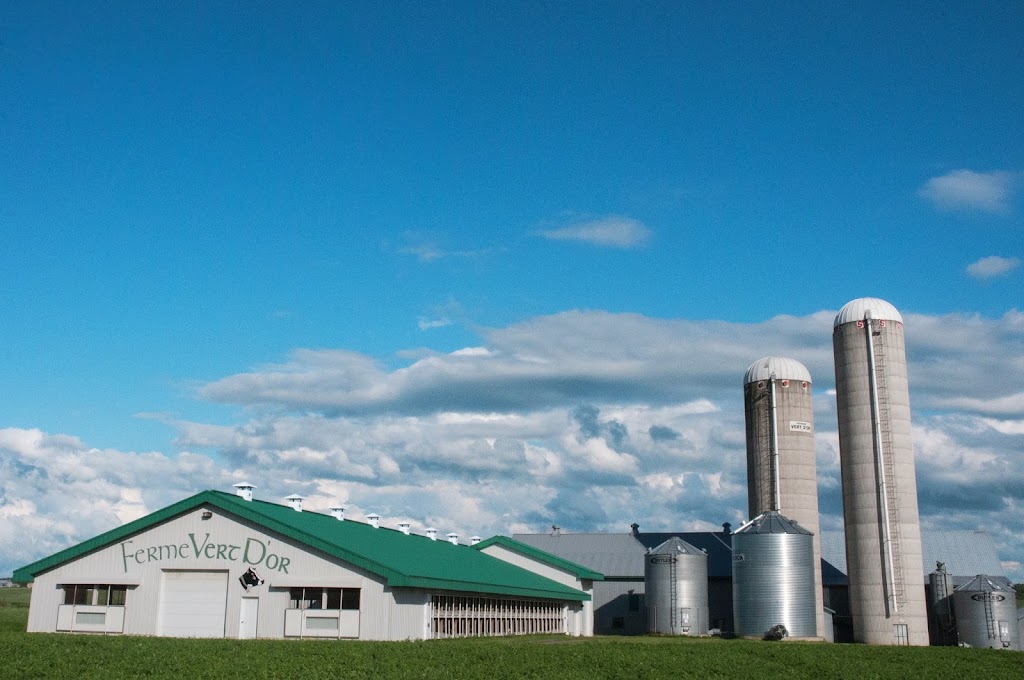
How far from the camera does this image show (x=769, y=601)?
2307 inches

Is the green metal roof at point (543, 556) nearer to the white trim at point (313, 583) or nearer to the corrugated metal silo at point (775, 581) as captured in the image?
the corrugated metal silo at point (775, 581)

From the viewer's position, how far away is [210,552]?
40.5 meters

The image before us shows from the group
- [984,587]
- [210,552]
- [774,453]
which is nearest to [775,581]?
[774,453]

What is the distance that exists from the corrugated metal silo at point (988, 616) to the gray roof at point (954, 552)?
11363mm

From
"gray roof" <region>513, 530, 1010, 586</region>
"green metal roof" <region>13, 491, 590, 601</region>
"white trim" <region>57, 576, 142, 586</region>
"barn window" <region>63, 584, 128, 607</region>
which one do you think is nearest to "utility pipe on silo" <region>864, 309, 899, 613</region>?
"gray roof" <region>513, 530, 1010, 586</region>

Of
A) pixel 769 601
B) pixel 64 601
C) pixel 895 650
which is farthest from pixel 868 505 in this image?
pixel 64 601

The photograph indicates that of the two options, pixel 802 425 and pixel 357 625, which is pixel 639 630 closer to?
pixel 802 425

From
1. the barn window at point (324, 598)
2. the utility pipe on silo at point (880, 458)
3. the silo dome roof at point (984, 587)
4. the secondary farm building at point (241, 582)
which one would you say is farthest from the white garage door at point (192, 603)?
the silo dome roof at point (984, 587)

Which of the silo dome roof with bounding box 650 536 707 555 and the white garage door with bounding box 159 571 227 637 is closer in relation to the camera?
the white garage door with bounding box 159 571 227 637

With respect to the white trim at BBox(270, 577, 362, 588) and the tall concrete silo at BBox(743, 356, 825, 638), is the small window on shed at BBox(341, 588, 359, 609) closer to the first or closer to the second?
the white trim at BBox(270, 577, 362, 588)

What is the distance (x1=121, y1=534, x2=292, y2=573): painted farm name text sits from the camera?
3969cm

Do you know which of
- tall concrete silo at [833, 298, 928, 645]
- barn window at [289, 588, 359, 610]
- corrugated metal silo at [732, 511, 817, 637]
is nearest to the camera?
barn window at [289, 588, 359, 610]

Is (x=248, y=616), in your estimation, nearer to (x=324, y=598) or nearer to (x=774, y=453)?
(x=324, y=598)

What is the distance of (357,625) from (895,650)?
25.4 m
